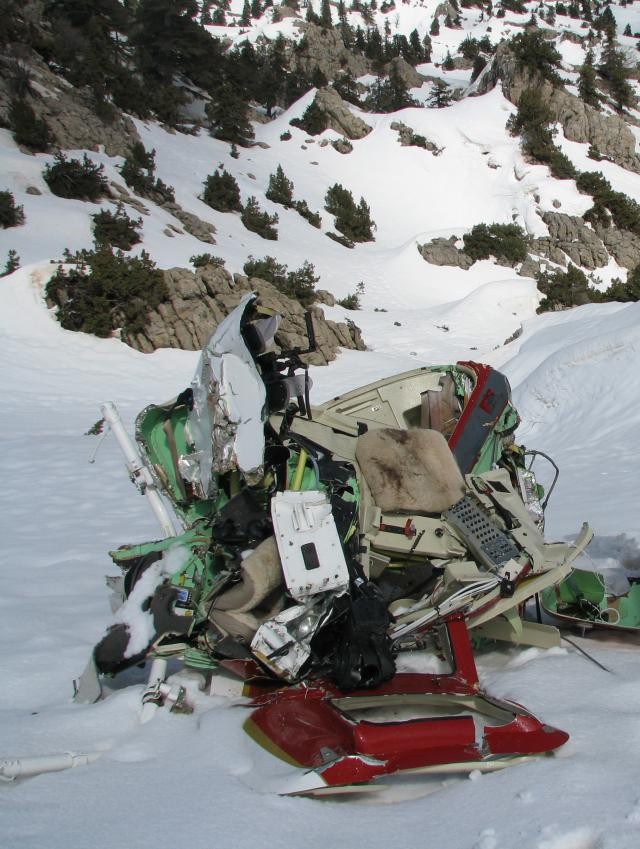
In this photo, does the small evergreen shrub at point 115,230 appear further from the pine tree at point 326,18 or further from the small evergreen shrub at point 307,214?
the pine tree at point 326,18

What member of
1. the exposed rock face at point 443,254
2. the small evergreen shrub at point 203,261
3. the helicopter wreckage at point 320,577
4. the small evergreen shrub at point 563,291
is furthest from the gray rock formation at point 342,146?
the helicopter wreckage at point 320,577

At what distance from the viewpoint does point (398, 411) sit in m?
4.64

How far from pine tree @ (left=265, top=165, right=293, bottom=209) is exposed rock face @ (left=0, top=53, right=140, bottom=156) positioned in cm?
668

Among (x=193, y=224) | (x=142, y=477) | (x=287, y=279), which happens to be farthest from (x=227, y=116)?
(x=142, y=477)

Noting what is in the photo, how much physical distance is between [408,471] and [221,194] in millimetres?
27969

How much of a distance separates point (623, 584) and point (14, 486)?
257 inches

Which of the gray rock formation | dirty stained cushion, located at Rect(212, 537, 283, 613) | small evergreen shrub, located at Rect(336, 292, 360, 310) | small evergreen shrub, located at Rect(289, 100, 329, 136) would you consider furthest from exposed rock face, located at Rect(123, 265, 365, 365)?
small evergreen shrub, located at Rect(289, 100, 329, 136)

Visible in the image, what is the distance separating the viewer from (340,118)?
42.2 m

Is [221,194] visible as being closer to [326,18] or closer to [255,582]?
[255,582]

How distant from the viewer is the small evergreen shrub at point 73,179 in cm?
2197

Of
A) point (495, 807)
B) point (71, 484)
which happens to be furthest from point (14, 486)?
point (495, 807)

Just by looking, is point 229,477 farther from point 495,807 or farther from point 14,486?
point 14,486

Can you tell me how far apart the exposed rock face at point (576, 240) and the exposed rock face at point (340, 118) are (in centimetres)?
1382

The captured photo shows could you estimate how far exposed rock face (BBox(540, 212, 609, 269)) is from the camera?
1358 inches
